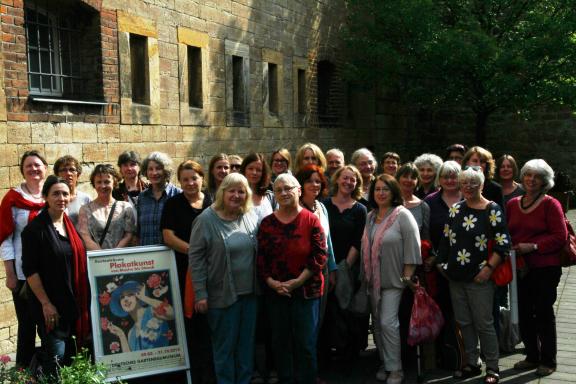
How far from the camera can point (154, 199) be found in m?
6.21

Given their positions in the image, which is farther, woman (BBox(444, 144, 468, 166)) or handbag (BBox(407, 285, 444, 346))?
woman (BBox(444, 144, 468, 166))

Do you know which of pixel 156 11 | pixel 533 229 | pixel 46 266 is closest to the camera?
pixel 46 266

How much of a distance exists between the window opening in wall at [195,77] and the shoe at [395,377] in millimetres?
6686

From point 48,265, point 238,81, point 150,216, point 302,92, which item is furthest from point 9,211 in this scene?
point 302,92

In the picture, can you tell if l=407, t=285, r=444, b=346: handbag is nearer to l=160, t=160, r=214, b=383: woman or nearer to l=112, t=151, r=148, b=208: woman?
l=160, t=160, r=214, b=383: woman

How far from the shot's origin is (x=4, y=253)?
5.90 meters

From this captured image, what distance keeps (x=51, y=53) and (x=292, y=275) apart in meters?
4.80

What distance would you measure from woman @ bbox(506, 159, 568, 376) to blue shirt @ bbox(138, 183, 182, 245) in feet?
10.2

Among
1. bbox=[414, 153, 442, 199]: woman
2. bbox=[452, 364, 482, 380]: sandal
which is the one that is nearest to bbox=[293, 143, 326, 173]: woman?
bbox=[414, 153, 442, 199]: woman

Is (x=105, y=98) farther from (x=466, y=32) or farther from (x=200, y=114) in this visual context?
(x=466, y=32)

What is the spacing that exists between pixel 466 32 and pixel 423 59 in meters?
1.21

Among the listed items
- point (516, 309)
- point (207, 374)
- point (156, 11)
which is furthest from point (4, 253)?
point (156, 11)

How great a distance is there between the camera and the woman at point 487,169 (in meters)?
6.68

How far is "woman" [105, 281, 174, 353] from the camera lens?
5605mm
